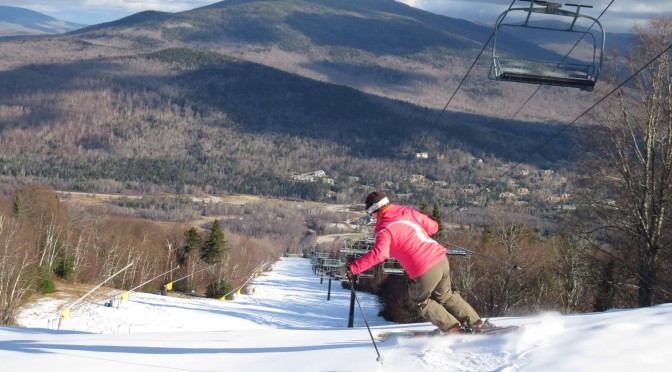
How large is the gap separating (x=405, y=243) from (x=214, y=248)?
4754 cm

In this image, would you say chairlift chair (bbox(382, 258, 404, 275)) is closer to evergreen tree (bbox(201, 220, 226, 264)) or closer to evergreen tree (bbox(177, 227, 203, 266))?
evergreen tree (bbox(201, 220, 226, 264))

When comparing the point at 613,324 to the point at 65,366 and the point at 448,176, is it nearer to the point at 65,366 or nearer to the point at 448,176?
the point at 65,366

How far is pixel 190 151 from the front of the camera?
19600cm

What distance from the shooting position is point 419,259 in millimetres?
7910

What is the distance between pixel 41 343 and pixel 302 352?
3.13 metres

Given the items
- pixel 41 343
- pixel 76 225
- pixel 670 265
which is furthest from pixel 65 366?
pixel 76 225

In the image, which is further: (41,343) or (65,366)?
(41,343)

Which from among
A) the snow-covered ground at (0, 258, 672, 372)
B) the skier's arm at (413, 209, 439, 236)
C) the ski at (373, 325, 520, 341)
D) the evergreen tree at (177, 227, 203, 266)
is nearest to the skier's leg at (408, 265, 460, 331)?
the ski at (373, 325, 520, 341)

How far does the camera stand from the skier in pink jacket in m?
7.59

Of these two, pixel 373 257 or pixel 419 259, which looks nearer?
pixel 373 257

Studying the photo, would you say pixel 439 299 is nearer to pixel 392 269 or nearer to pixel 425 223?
pixel 425 223

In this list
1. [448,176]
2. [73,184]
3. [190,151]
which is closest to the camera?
[73,184]

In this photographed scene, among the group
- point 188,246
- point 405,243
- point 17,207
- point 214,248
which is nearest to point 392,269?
point 405,243

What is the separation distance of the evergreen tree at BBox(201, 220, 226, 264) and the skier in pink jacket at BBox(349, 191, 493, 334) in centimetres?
4688
